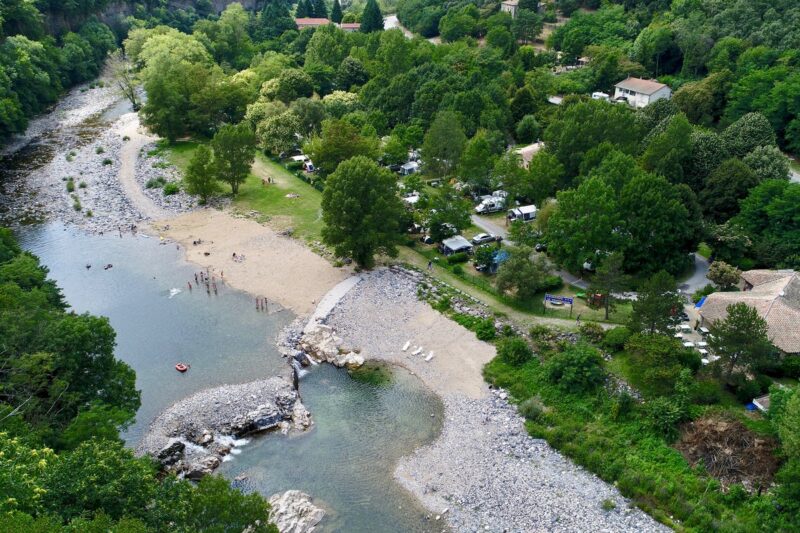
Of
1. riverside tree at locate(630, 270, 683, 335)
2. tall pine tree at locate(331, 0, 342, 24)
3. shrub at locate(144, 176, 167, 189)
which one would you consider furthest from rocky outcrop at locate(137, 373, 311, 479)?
tall pine tree at locate(331, 0, 342, 24)

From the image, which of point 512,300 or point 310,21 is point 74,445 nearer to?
point 512,300

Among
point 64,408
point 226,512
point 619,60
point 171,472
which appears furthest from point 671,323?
point 619,60

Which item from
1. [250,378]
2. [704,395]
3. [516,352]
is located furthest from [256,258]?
[704,395]

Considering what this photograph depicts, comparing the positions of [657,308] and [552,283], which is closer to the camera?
[657,308]

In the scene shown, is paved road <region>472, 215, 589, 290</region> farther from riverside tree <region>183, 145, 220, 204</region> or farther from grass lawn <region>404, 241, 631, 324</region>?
riverside tree <region>183, 145, 220, 204</region>

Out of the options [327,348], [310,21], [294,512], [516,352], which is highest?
[310,21]

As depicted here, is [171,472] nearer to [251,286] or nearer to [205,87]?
[251,286]
